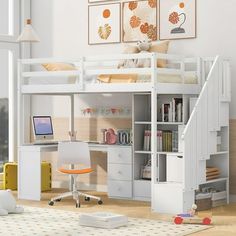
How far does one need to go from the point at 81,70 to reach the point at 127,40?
1.02m

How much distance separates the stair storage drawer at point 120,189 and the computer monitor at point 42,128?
0.94m

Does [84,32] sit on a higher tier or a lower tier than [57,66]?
higher

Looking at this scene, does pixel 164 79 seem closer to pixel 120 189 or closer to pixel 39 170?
pixel 120 189

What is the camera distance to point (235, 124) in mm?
7086

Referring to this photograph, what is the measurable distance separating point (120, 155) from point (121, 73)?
1.08m

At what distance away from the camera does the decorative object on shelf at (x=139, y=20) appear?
7652mm

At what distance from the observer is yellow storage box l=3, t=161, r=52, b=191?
800 centimetres

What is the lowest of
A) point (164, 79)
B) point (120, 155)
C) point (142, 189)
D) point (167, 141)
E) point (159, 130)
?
point (142, 189)

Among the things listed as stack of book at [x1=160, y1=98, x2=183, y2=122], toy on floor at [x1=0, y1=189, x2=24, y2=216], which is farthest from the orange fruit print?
toy on floor at [x1=0, y1=189, x2=24, y2=216]

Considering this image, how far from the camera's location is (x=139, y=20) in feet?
25.4

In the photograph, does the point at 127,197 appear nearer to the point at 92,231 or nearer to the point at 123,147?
the point at 123,147

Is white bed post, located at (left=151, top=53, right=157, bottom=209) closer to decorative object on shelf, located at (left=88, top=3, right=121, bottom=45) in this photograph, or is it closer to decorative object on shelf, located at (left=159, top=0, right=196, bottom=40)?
decorative object on shelf, located at (left=159, top=0, right=196, bottom=40)

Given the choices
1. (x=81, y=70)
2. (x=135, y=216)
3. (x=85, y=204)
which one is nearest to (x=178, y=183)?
(x=135, y=216)

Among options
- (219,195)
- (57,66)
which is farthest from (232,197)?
(57,66)
